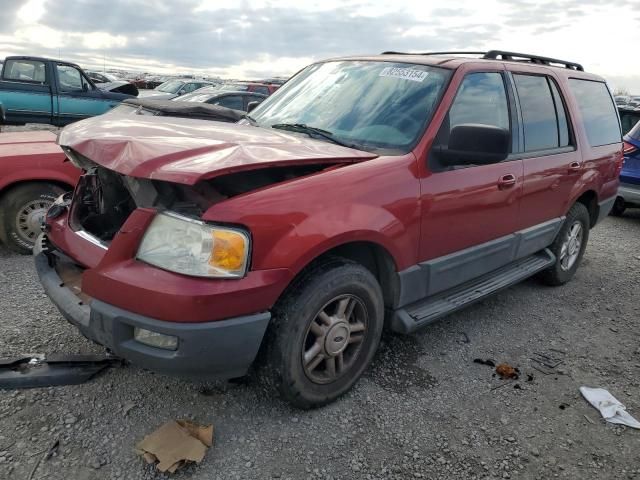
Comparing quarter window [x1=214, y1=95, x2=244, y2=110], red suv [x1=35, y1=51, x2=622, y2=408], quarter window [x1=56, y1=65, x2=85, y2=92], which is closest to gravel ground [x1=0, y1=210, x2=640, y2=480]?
red suv [x1=35, y1=51, x2=622, y2=408]

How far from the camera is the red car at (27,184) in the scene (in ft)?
14.4

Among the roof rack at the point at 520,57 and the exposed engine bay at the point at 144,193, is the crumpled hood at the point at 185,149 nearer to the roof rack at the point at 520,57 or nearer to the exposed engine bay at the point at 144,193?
the exposed engine bay at the point at 144,193

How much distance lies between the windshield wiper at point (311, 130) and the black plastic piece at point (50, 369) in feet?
5.70

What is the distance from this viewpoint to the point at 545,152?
13.1ft

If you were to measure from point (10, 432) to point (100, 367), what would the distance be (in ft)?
1.73

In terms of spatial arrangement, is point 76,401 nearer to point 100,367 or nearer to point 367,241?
point 100,367

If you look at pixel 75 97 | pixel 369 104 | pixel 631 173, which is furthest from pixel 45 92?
pixel 631 173

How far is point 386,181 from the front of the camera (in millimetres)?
2715

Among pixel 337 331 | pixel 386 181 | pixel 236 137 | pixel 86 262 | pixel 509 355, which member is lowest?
pixel 509 355

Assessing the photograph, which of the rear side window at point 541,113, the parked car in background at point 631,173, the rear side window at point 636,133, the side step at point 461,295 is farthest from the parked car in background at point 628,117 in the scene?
the side step at point 461,295

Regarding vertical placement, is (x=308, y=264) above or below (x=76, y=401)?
above

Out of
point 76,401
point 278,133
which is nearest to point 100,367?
point 76,401

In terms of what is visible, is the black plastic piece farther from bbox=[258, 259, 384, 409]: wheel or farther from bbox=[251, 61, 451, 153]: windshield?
bbox=[251, 61, 451, 153]: windshield

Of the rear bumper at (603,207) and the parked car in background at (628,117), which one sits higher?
the parked car in background at (628,117)
